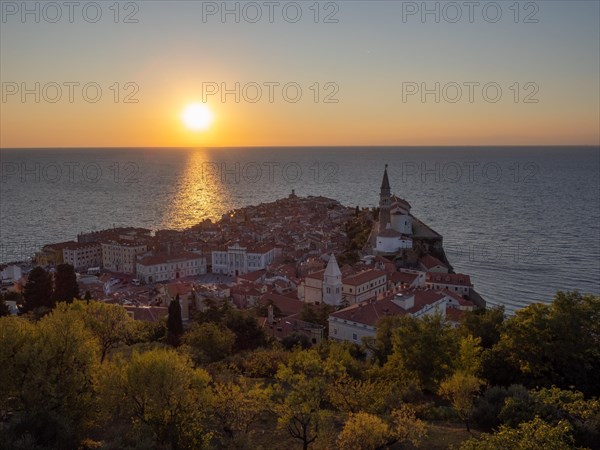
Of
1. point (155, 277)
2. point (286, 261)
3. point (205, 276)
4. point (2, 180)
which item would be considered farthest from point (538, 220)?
point (2, 180)

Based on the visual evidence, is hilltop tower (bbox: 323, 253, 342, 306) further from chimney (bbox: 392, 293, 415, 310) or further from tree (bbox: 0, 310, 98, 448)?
tree (bbox: 0, 310, 98, 448)

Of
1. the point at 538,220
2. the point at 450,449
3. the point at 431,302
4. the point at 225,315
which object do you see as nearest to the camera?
the point at 450,449

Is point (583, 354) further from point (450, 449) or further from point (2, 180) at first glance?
point (2, 180)

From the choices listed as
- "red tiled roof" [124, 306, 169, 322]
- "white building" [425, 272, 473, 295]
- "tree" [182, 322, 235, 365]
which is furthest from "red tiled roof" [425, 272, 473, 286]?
"tree" [182, 322, 235, 365]

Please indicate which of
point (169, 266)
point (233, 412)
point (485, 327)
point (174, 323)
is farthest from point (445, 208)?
point (233, 412)

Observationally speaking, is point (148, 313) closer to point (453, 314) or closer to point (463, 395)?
point (453, 314)

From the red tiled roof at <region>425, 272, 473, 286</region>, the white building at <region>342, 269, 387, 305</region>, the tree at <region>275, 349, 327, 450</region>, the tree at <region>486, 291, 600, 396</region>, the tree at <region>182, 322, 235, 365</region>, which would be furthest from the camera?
the red tiled roof at <region>425, 272, 473, 286</region>

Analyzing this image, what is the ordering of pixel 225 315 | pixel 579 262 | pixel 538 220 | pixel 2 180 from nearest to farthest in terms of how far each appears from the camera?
1. pixel 225 315
2. pixel 579 262
3. pixel 538 220
4. pixel 2 180

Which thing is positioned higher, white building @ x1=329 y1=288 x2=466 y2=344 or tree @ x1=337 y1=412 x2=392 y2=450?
tree @ x1=337 y1=412 x2=392 y2=450
